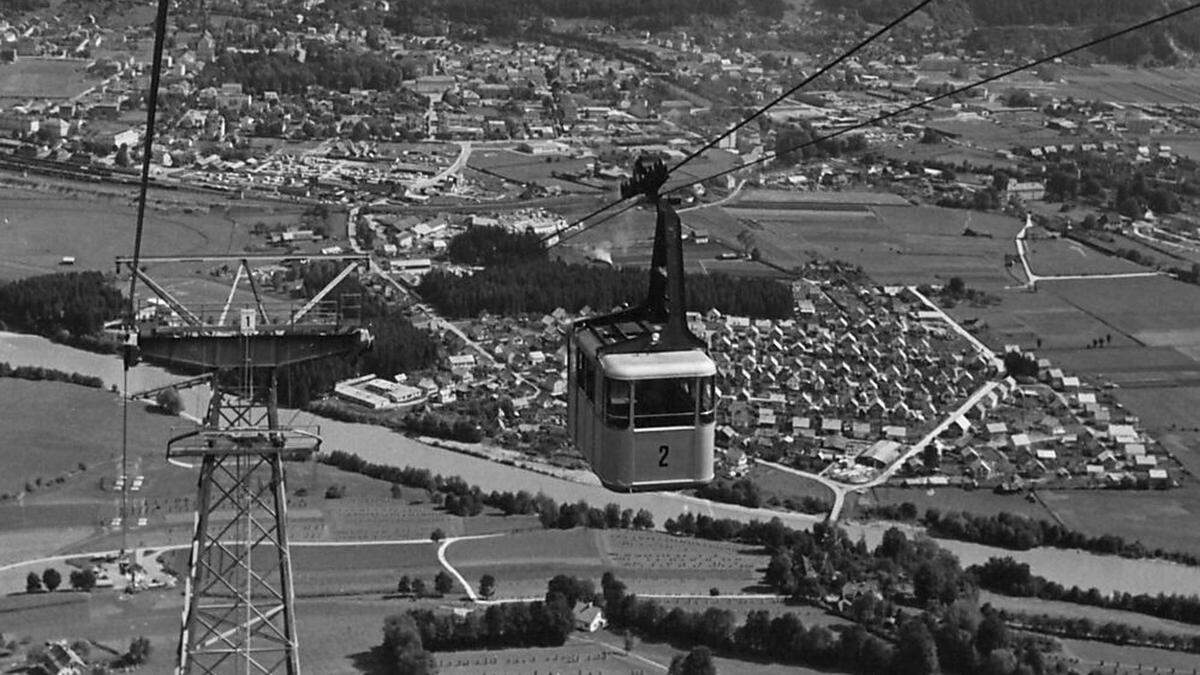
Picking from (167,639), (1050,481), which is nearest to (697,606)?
(167,639)

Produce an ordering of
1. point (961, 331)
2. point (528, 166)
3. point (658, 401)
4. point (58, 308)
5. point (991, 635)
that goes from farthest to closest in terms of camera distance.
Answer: point (528, 166) → point (961, 331) → point (58, 308) → point (991, 635) → point (658, 401)

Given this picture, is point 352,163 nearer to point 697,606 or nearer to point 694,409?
point 697,606

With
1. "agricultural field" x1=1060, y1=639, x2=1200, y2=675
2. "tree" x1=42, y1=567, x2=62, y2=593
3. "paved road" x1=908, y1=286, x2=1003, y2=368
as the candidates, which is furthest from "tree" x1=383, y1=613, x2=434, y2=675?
"paved road" x1=908, y1=286, x2=1003, y2=368

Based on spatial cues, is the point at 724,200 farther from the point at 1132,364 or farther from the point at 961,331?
the point at 1132,364

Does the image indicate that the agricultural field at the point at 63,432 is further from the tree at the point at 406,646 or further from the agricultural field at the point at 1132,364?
the agricultural field at the point at 1132,364

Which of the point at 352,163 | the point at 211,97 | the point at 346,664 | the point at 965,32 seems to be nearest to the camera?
the point at 346,664

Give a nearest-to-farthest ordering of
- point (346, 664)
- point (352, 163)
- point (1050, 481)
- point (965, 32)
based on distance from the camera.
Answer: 1. point (346, 664)
2. point (1050, 481)
3. point (352, 163)
4. point (965, 32)

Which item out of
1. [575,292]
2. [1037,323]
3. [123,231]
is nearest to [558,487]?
[575,292]
